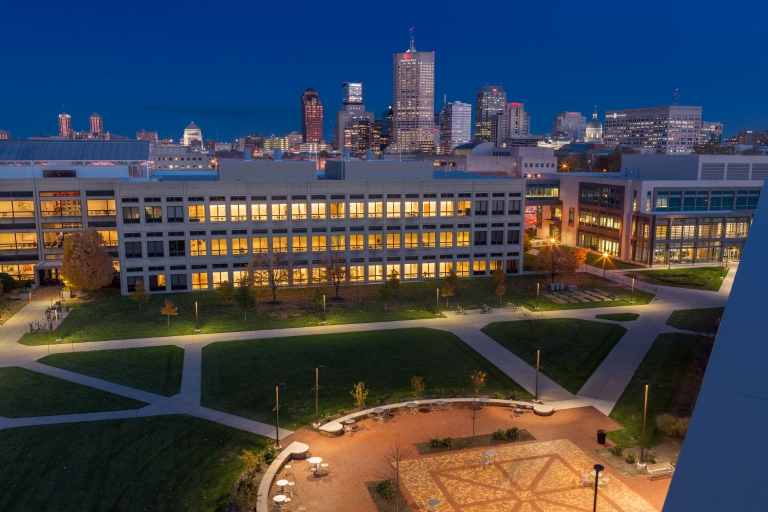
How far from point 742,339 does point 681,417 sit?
99.7ft

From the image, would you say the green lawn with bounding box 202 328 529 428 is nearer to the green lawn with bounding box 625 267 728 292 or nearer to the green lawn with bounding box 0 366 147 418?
the green lawn with bounding box 0 366 147 418

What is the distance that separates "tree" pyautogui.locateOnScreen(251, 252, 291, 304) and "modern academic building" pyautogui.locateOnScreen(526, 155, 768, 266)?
2053 inches

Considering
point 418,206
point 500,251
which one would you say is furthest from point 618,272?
point 418,206

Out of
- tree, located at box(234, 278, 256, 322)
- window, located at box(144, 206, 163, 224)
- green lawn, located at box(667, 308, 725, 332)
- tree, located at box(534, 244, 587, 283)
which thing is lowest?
green lawn, located at box(667, 308, 725, 332)

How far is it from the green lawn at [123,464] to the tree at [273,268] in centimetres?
3268

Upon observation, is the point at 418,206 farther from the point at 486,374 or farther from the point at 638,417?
the point at 638,417

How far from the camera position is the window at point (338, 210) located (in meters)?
76.5

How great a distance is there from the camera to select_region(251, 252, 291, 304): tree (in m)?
68.0

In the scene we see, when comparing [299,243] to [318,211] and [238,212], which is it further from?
[238,212]

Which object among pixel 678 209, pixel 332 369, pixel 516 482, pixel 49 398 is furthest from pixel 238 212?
pixel 678 209

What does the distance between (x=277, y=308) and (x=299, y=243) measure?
14.4 meters

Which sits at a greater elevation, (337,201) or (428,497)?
(337,201)

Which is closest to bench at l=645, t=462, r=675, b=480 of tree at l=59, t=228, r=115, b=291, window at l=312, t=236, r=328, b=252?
window at l=312, t=236, r=328, b=252

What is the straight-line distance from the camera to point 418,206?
78938 millimetres
